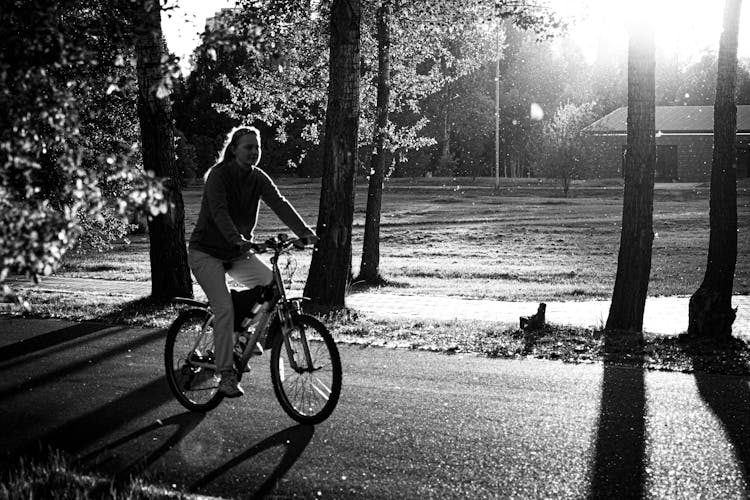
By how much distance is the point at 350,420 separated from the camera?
6418mm

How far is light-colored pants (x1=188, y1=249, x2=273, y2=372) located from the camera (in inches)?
256

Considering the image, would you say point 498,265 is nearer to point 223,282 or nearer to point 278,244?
point 223,282

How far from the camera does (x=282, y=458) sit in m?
5.59

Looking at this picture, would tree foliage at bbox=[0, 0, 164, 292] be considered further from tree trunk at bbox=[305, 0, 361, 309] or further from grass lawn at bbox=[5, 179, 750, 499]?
tree trunk at bbox=[305, 0, 361, 309]

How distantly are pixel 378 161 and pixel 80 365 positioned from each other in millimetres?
13711

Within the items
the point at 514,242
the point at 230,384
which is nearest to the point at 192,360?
the point at 230,384

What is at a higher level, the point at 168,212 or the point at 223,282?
the point at 168,212

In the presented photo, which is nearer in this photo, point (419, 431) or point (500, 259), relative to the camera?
point (419, 431)

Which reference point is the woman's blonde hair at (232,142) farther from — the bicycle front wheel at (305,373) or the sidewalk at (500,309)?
the sidewalk at (500,309)

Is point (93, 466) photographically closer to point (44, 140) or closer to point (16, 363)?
point (44, 140)

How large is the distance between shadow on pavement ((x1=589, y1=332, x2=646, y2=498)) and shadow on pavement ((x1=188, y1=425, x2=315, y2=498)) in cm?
182

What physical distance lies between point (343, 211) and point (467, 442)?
6.95 m

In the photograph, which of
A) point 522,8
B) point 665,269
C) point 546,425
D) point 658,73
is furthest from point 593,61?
point 546,425

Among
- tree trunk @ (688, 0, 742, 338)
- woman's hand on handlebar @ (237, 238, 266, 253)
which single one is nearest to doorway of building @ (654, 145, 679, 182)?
tree trunk @ (688, 0, 742, 338)
